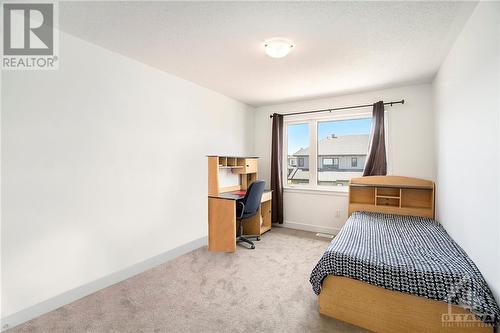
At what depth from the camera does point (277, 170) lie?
14.7ft

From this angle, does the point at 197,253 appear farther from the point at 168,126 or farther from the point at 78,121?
the point at 78,121

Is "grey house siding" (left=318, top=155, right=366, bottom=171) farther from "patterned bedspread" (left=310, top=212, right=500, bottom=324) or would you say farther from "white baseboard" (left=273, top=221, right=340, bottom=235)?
"patterned bedspread" (left=310, top=212, right=500, bottom=324)

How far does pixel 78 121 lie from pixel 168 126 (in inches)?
40.5

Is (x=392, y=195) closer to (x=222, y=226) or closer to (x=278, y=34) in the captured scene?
(x=222, y=226)

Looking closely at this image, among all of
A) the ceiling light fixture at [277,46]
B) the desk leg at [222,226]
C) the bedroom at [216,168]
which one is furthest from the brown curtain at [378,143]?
the desk leg at [222,226]

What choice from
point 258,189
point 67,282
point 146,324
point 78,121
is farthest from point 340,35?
point 67,282

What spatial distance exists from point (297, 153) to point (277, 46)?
2619mm

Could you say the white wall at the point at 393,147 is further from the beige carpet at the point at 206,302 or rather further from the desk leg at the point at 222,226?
the desk leg at the point at 222,226

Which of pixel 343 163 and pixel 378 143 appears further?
pixel 343 163

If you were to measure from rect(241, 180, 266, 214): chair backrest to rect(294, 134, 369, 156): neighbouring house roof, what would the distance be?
1462 millimetres

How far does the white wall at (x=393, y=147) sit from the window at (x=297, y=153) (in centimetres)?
29

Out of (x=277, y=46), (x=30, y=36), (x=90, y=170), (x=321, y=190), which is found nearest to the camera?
(x=30, y=36)

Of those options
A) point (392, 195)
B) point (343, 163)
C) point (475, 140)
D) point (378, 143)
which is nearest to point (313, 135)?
point (343, 163)

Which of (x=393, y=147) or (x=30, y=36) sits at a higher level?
(x=30, y=36)
